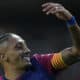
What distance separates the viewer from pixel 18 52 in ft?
8.76

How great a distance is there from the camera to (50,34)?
7070 millimetres

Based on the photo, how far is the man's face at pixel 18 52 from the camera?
261cm

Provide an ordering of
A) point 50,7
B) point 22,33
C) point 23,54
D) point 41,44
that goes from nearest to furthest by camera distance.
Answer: point 50,7, point 23,54, point 41,44, point 22,33

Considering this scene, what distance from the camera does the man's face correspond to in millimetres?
2613

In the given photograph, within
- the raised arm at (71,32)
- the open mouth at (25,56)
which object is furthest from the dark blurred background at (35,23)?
the raised arm at (71,32)

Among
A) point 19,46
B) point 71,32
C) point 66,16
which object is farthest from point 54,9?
point 19,46

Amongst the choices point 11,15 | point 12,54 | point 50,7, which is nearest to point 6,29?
point 11,15

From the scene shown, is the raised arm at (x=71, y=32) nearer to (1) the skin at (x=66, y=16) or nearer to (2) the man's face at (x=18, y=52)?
(1) the skin at (x=66, y=16)

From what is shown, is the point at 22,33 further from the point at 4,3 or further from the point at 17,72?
the point at 17,72

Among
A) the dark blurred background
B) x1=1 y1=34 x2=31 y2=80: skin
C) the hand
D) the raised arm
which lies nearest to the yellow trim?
the raised arm

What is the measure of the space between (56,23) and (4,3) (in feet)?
3.40

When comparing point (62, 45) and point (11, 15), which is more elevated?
point (11, 15)

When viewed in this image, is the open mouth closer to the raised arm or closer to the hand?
the raised arm

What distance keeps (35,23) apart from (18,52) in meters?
4.67
